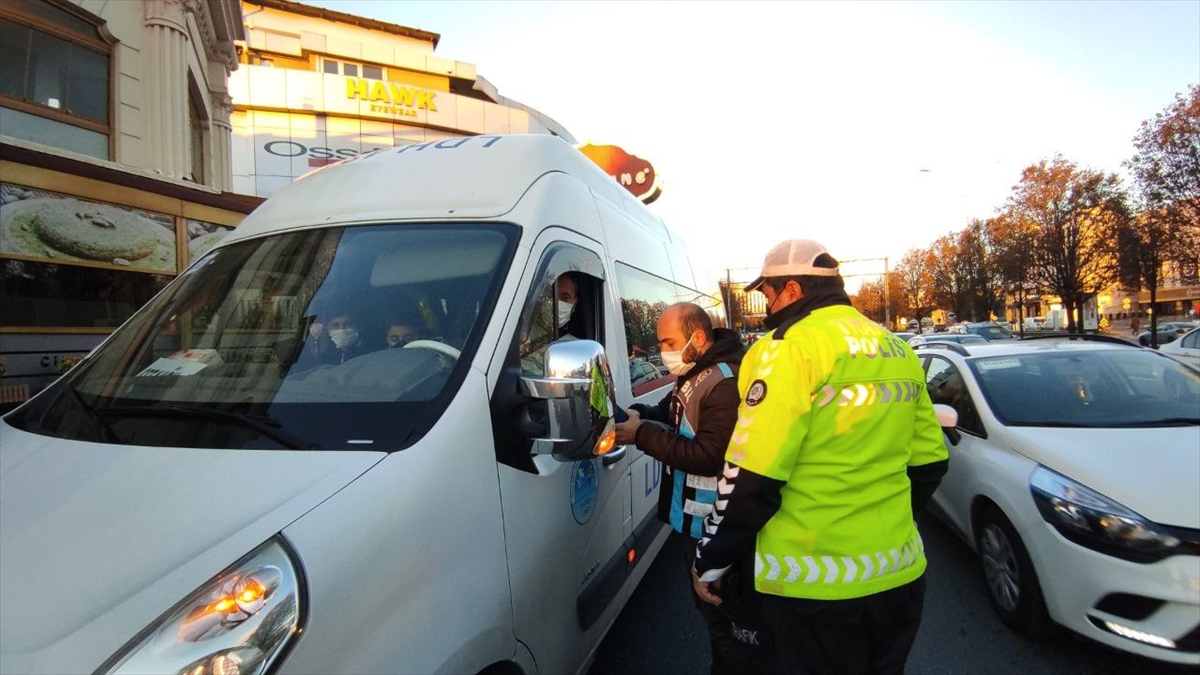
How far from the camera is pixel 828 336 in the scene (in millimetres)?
1768

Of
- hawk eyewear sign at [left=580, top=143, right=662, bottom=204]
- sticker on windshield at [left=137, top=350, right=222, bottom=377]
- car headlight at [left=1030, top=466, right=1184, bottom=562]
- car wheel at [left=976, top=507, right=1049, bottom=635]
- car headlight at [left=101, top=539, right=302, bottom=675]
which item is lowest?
car wheel at [left=976, top=507, right=1049, bottom=635]

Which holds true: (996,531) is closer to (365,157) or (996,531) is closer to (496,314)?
(496,314)

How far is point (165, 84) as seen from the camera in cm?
1137

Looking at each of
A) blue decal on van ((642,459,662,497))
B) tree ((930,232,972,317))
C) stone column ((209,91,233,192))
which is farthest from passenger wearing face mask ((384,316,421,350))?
tree ((930,232,972,317))

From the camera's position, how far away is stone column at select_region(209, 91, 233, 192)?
52.1 ft

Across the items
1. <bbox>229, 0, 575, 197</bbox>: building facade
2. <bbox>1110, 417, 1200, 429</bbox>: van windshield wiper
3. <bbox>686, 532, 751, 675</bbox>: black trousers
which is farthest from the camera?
<bbox>229, 0, 575, 197</bbox>: building facade

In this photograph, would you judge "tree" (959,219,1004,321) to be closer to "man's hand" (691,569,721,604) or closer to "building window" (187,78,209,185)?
"building window" (187,78,209,185)

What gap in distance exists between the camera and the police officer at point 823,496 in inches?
68.1

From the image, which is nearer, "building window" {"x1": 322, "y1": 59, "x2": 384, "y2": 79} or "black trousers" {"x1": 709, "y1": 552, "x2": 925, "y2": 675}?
"black trousers" {"x1": 709, "y1": 552, "x2": 925, "y2": 675}

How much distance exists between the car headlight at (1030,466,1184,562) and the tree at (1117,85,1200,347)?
19354 millimetres

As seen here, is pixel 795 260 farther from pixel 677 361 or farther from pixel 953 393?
pixel 953 393

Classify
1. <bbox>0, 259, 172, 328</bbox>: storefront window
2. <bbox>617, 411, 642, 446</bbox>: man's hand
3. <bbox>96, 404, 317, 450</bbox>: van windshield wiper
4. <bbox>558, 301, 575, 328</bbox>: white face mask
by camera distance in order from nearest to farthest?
<bbox>96, 404, 317, 450</bbox>: van windshield wiper → <bbox>617, 411, 642, 446</bbox>: man's hand → <bbox>558, 301, 575, 328</bbox>: white face mask → <bbox>0, 259, 172, 328</bbox>: storefront window

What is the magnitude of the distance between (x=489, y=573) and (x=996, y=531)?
11.1 ft

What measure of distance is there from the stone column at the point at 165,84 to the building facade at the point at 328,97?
1770cm
